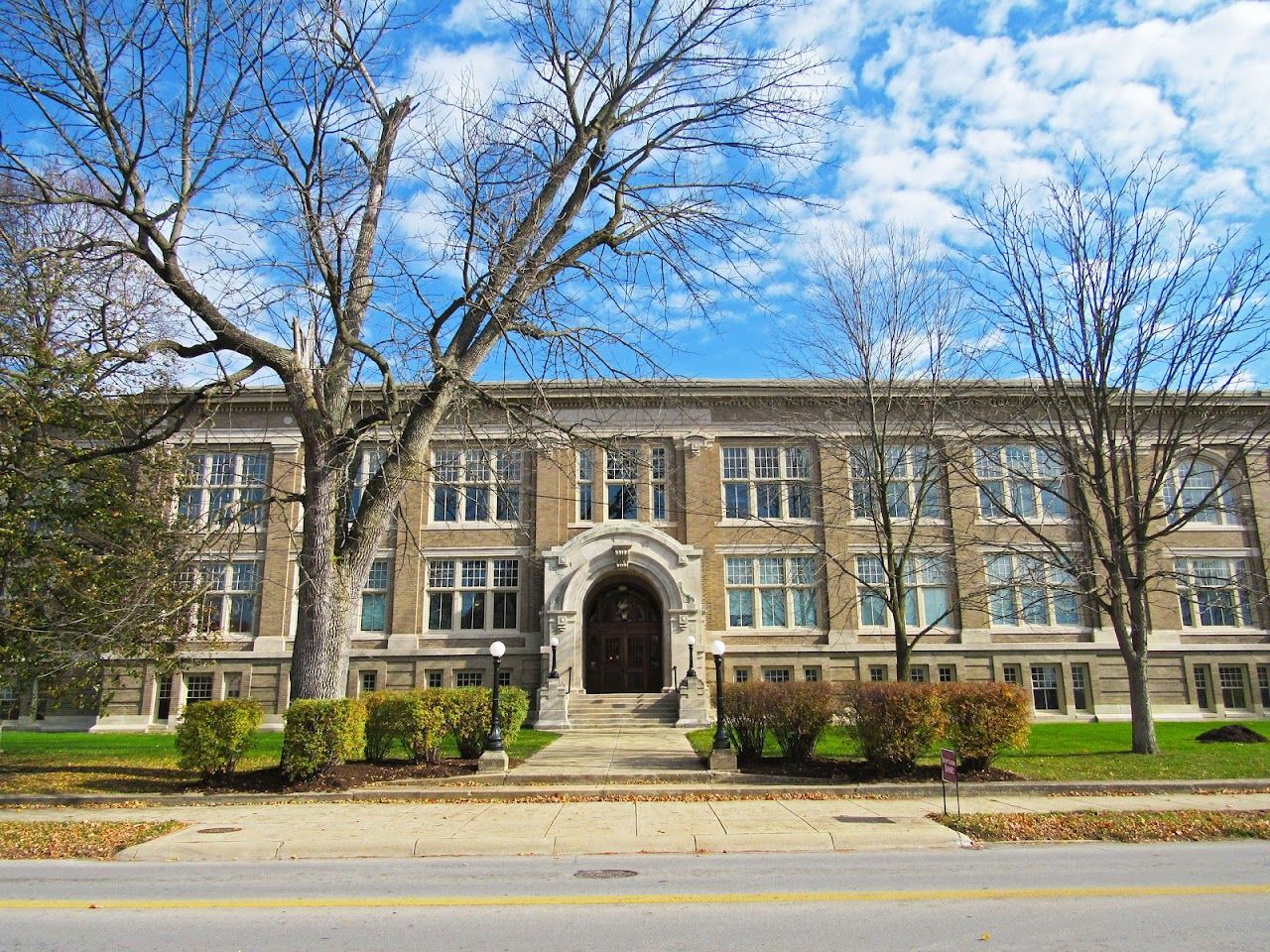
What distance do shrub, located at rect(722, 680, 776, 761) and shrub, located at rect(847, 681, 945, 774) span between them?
191 centimetres

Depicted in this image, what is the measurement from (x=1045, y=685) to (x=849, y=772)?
1680cm

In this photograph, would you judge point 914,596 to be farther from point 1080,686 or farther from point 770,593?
point 1080,686

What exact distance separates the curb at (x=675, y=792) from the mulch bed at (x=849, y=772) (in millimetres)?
456

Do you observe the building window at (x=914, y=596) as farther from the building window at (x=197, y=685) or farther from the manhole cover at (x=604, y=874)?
the manhole cover at (x=604, y=874)

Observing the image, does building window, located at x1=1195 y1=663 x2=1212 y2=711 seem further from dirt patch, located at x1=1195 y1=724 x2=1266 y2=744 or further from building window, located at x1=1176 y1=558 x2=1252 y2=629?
dirt patch, located at x1=1195 y1=724 x2=1266 y2=744

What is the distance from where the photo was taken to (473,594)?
29172 mm

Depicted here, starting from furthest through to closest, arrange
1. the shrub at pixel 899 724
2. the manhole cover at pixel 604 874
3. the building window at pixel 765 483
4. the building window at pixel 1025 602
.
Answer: the building window at pixel 765 483 < the building window at pixel 1025 602 < the shrub at pixel 899 724 < the manhole cover at pixel 604 874

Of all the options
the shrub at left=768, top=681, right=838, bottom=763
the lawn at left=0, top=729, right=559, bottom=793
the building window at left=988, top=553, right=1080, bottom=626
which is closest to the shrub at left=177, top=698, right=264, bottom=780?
the lawn at left=0, top=729, right=559, bottom=793

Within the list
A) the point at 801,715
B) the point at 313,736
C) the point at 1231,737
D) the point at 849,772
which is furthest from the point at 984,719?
the point at 313,736

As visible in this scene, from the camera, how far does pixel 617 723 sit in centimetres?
2491

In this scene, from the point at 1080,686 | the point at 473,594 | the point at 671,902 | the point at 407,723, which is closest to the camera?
the point at 671,902

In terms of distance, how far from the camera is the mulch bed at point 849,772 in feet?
46.8

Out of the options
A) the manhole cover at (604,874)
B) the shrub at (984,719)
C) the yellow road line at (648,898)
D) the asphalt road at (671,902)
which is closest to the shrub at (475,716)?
the asphalt road at (671,902)

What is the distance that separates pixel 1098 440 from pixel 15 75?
1922 cm
